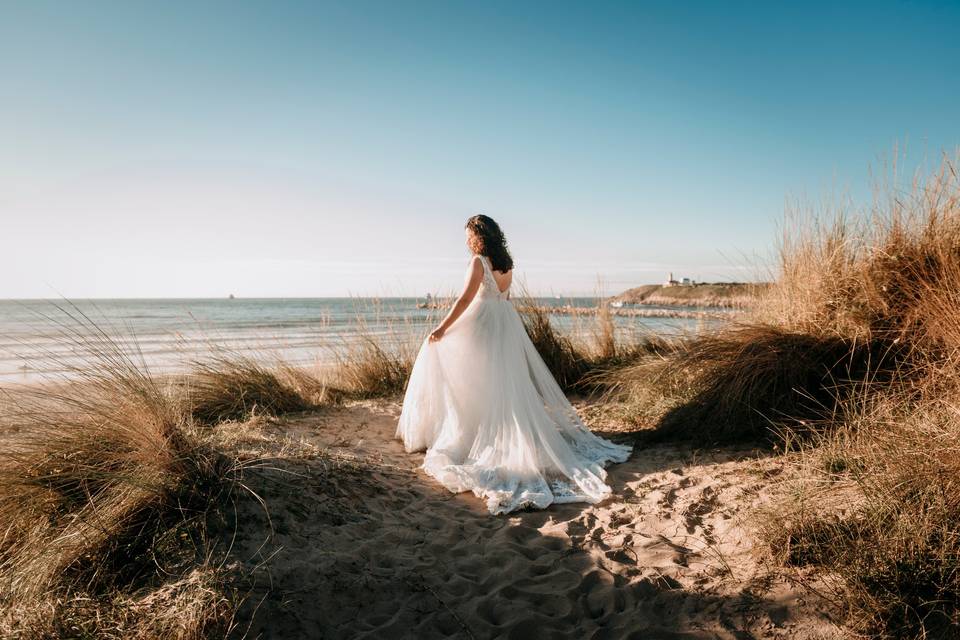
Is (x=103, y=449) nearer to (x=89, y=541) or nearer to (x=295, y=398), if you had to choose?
(x=89, y=541)

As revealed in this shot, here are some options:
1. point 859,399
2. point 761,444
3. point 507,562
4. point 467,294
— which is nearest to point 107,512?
point 507,562

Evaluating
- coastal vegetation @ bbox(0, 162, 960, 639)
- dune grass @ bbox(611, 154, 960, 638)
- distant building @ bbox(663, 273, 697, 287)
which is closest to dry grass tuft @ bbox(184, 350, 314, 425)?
coastal vegetation @ bbox(0, 162, 960, 639)

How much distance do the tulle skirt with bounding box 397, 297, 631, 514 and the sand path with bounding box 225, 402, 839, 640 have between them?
0.26 meters

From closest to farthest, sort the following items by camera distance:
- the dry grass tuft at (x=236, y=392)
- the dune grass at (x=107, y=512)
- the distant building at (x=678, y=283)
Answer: the dune grass at (x=107, y=512)
the dry grass tuft at (x=236, y=392)
the distant building at (x=678, y=283)

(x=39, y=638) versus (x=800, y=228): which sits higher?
(x=800, y=228)

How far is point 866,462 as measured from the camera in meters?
2.84

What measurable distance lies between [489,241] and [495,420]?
1.64 meters

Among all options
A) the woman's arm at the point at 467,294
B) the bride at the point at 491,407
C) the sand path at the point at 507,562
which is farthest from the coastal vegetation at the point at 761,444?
the woman's arm at the point at 467,294

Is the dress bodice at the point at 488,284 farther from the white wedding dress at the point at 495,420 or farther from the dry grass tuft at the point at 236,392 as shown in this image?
the dry grass tuft at the point at 236,392

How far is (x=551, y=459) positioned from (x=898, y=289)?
3242 millimetres

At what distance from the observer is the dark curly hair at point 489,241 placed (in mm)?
4613

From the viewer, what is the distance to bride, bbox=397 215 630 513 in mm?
4066

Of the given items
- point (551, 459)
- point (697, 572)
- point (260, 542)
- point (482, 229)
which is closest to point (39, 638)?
point (260, 542)

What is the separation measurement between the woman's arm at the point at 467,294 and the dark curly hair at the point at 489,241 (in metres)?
0.11
